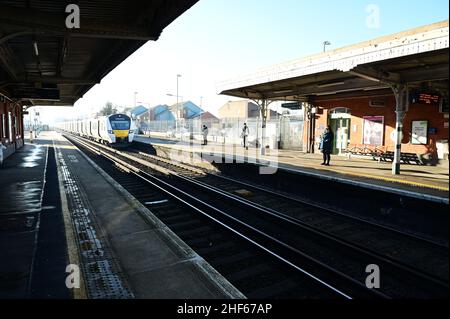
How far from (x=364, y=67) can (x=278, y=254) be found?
715 centimetres

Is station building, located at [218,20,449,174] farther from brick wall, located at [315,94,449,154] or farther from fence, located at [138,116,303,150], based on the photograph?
fence, located at [138,116,303,150]

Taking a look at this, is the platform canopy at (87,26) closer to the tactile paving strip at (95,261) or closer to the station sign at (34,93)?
the tactile paving strip at (95,261)

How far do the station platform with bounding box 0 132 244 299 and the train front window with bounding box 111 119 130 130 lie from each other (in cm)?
1805

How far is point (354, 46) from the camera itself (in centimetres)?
1069

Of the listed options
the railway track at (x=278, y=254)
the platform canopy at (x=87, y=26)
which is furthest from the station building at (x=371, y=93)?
the platform canopy at (x=87, y=26)

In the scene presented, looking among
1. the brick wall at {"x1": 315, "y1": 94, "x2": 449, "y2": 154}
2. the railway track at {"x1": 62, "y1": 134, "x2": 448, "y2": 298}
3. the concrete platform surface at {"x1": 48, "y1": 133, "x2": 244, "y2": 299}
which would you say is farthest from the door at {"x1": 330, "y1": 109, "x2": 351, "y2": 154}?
the concrete platform surface at {"x1": 48, "y1": 133, "x2": 244, "y2": 299}

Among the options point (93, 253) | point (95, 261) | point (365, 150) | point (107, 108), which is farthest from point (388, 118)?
point (107, 108)

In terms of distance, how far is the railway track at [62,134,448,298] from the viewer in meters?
5.00

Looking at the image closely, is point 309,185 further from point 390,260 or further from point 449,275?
point 449,275

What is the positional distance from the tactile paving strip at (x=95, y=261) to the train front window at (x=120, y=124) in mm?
19598

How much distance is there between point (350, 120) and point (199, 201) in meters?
11.1

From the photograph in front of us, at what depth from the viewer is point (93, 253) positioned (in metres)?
6.04

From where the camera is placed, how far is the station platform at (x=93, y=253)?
15.3 feet
